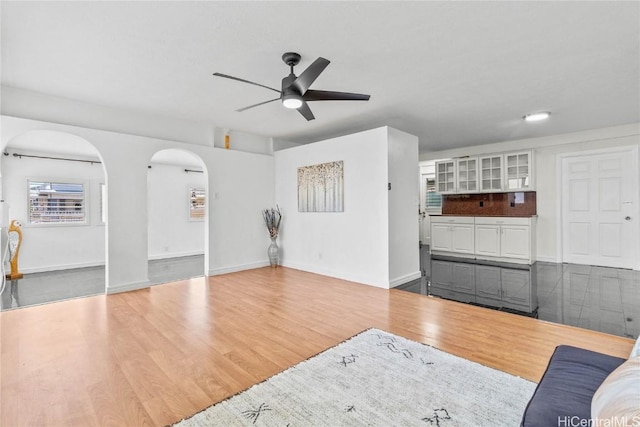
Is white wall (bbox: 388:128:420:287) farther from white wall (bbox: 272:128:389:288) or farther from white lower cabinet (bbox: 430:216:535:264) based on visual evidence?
white lower cabinet (bbox: 430:216:535:264)

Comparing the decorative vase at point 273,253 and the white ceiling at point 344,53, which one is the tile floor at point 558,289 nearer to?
the decorative vase at point 273,253

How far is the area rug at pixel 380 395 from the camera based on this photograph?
167 centimetres

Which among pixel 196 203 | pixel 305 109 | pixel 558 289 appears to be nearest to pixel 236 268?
pixel 196 203

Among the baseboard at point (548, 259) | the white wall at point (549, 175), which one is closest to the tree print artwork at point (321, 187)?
the white wall at point (549, 175)

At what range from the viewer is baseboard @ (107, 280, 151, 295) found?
4.19 m

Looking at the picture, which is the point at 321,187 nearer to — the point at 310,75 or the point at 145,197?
the point at 145,197

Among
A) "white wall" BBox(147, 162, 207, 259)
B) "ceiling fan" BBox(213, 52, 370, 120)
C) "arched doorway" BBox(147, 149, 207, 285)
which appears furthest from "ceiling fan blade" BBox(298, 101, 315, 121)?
"white wall" BBox(147, 162, 207, 259)

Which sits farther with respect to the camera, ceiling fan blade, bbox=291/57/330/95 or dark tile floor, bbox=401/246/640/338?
dark tile floor, bbox=401/246/640/338

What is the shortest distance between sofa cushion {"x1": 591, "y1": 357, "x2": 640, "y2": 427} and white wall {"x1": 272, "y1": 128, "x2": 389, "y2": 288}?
11.3ft

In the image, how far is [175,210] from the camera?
761 centimetres

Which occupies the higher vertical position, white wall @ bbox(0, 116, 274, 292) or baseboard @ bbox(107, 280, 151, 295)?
white wall @ bbox(0, 116, 274, 292)

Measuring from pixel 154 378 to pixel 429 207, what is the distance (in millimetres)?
8024

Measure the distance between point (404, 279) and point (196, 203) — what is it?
18.8 feet

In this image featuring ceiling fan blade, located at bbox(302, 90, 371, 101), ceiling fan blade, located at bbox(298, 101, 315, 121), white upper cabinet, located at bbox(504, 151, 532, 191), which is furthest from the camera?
white upper cabinet, located at bbox(504, 151, 532, 191)
